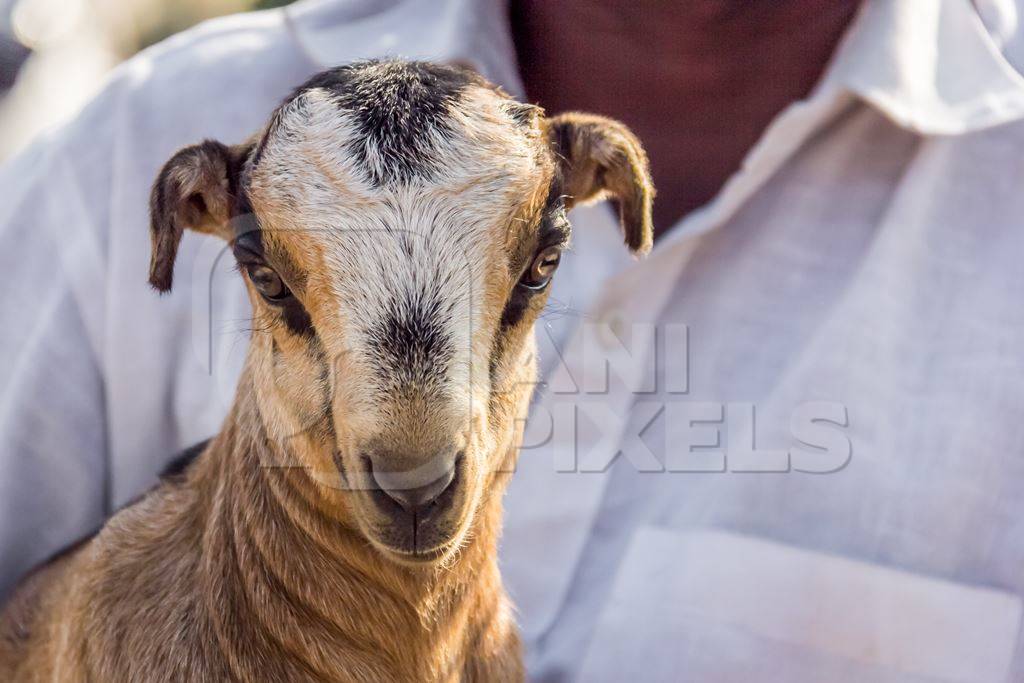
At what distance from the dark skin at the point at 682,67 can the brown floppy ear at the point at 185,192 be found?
1154 millimetres

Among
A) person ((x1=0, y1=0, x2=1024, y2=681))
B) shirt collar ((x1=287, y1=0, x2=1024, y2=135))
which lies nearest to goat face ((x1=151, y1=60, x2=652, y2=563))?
person ((x1=0, y1=0, x2=1024, y2=681))

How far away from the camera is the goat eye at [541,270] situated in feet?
5.50

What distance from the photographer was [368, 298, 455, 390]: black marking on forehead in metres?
1.49

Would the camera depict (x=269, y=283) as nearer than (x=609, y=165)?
Yes

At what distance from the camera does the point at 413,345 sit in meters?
1.51

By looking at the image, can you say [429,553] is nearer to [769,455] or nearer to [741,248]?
[769,455]

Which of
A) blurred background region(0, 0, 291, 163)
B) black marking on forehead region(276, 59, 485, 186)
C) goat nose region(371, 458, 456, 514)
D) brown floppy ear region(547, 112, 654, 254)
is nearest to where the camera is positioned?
goat nose region(371, 458, 456, 514)

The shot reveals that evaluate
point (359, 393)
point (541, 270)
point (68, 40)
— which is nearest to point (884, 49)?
point (541, 270)

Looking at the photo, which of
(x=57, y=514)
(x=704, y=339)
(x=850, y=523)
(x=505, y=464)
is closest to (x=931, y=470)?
(x=850, y=523)

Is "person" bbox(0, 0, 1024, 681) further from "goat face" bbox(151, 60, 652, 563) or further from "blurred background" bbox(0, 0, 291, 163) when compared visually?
"blurred background" bbox(0, 0, 291, 163)

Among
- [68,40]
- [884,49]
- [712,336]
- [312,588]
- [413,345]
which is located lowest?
[68,40]

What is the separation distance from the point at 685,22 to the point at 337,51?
797 mm

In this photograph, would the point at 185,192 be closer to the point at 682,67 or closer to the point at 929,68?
the point at 682,67

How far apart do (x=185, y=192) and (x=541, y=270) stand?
1.76 ft
